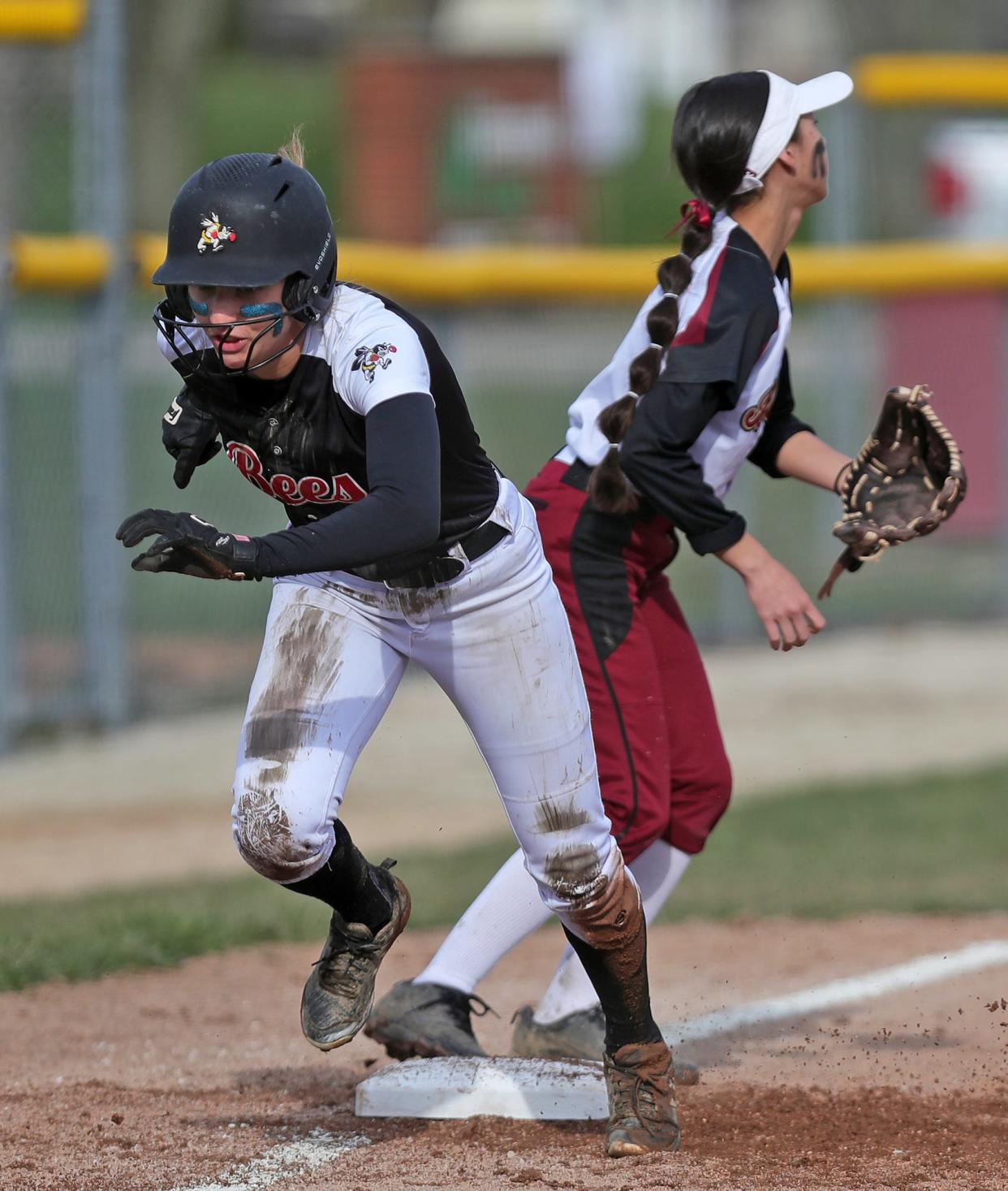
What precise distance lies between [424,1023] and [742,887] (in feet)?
9.05

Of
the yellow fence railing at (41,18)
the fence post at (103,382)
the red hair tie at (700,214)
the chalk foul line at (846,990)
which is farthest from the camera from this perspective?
the fence post at (103,382)

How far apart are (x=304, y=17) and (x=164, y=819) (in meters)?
37.8

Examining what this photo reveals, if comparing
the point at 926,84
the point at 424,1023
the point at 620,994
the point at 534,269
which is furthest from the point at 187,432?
the point at 926,84

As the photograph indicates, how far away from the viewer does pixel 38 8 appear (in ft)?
28.4

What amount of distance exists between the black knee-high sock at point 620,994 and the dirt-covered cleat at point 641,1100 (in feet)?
0.08

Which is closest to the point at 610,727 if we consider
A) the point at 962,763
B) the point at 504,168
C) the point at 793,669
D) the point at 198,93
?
the point at 962,763

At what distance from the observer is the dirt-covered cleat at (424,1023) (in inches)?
176

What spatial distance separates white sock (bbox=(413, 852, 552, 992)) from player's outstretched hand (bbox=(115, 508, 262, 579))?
1.48 m

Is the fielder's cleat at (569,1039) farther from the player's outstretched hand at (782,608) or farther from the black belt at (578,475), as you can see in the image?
the black belt at (578,475)

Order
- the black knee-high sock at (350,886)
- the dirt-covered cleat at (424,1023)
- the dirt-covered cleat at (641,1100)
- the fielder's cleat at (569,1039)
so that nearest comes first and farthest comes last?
the dirt-covered cleat at (641,1100) < the black knee-high sock at (350,886) < the dirt-covered cleat at (424,1023) < the fielder's cleat at (569,1039)

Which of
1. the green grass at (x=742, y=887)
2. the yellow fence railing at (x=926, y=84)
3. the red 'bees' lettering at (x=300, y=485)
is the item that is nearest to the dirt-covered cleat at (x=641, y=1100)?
the red 'bees' lettering at (x=300, y=485)

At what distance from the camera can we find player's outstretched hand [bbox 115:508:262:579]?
321cm

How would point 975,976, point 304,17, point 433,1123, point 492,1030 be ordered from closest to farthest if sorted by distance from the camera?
point 433,1123 < point 492,1030 < point 975,976 < point 304,17

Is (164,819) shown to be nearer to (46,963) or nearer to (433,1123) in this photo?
(46,963)
